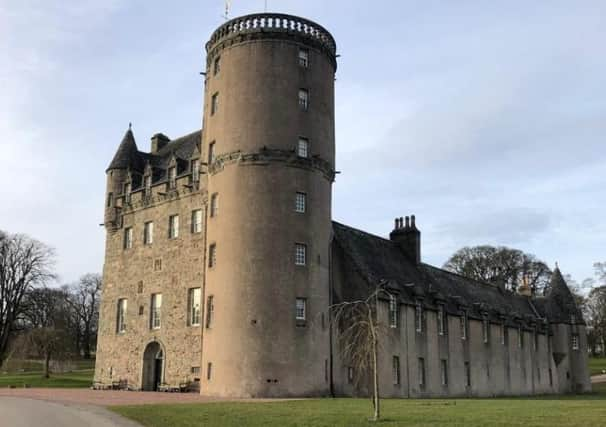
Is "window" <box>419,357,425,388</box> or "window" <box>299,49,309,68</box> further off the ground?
"window" <box>299,49,309,68</box>

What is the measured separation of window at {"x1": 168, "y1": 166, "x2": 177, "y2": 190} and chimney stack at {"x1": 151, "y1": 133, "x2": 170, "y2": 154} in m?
7.67

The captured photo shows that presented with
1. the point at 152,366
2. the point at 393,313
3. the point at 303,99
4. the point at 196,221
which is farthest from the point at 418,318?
the point at 152,366

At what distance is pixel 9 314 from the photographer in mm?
61938

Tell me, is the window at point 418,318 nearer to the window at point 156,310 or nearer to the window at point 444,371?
the window at point 444,371

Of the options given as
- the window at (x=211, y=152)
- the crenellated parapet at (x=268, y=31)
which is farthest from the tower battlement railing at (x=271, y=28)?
the window at (x=211, y=152)

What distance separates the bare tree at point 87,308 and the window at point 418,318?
2525 inches

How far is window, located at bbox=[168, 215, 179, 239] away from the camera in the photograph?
134ft

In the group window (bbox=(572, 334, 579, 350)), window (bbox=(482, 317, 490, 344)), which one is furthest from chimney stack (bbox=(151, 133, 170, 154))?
window (bbox=(572, 334, 579, 350))

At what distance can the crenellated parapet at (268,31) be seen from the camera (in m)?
35.6

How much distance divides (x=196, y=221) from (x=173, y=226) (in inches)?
89.7

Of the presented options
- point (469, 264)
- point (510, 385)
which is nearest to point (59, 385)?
point (510, 385)

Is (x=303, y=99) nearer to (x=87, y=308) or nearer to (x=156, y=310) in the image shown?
(x=156, y=310)

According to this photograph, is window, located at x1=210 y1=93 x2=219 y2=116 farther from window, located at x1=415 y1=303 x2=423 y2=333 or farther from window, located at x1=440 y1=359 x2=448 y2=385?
window, located at x1=440 y1=359 x2=448 y2=385

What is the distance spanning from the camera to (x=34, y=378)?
2008 inches
